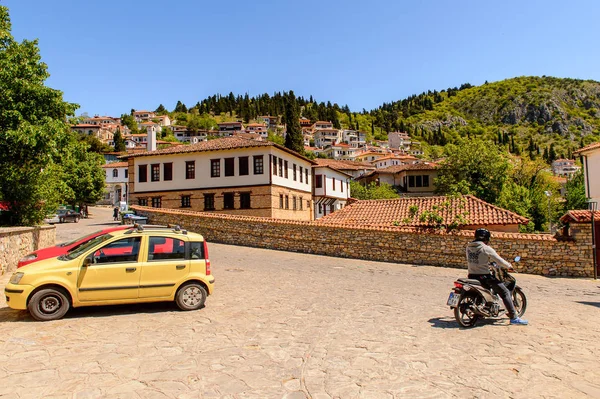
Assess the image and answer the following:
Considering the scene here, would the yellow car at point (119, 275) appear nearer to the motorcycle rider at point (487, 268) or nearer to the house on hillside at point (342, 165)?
the motorcycle rider at point (487, 268)

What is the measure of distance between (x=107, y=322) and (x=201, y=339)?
222cm

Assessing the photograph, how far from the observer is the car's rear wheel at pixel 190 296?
8.92 metres

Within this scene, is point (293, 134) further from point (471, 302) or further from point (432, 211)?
point (471, 302)

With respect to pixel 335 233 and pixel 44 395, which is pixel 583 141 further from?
pixel 44 395

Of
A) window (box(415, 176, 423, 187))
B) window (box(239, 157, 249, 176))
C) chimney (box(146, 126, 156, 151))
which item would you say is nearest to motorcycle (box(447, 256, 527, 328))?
window (box(239, 157, 249, 176))

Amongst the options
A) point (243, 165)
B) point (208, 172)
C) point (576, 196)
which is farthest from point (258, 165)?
point (576, 196)

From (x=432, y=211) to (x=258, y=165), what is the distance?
16683mm

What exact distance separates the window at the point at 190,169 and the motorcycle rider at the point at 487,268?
3083cm

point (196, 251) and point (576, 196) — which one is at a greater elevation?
point (576, 196)

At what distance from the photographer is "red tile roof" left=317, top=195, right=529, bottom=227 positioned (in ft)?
72.3

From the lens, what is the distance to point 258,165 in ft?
112

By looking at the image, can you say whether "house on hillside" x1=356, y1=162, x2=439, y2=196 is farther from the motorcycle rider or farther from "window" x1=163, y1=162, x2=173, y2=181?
the motorcycle rider

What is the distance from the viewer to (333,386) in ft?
16.8

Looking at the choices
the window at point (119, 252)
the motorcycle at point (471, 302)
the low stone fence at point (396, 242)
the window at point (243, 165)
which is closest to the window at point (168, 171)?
the window at point (243, 165)
